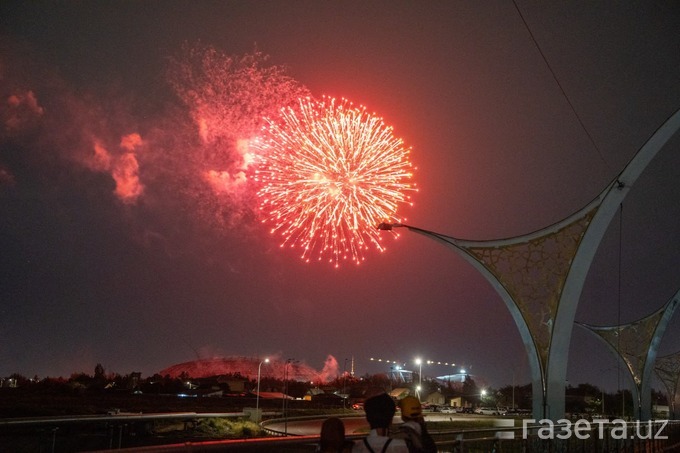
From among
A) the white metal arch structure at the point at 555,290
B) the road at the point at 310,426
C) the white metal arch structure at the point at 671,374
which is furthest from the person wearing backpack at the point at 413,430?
the white metal arch structure at the point at 671,374

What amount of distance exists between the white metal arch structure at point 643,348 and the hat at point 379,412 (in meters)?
37.6

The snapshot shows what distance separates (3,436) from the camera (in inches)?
1227

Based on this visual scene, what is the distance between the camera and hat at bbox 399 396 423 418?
20.8 feet

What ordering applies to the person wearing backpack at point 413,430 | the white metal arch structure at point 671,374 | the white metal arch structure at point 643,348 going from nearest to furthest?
the person wearing backpack at point 413,430, the white metal arch structure at point 643,348, the white metal arch structure at point 671,374

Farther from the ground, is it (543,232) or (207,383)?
(543,232)

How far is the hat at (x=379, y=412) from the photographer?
5824 millimetres

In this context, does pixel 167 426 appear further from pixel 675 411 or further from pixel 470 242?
pixel 675 411

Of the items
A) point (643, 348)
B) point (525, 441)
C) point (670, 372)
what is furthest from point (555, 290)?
point (670, 372)

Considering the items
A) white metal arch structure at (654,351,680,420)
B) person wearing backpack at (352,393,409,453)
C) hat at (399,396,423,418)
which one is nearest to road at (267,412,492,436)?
white metal arch structure at (654,351,680,420)

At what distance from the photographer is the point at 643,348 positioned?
1671 inches

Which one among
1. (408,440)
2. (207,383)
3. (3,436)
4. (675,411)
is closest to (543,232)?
(408,440)

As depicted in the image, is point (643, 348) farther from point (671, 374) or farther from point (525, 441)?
point (525, 441)

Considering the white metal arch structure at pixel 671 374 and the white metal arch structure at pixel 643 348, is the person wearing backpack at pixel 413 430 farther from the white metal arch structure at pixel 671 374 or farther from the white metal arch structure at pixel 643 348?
the white metal arch structure at pixel 671 374

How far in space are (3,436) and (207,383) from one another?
11252 centimetres
